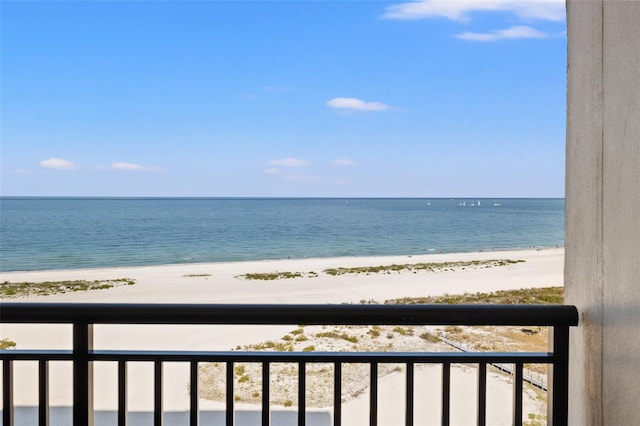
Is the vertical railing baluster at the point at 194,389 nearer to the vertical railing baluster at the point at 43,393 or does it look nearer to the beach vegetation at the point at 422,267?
the vertical railing baluster at the point at 43,393

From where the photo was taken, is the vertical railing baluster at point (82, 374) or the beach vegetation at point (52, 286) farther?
the beach vegetation at point (52, 286)

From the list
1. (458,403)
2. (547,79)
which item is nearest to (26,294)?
(458,403)

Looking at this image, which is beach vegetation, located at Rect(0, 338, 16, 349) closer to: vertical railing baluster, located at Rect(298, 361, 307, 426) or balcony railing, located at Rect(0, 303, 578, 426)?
balcony railing, located at Rect(0, 303, 578, 426)

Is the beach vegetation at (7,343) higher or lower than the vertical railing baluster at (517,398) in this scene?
lower

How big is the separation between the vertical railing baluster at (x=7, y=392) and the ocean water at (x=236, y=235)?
19411 millimetres

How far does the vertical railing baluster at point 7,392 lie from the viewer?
124 centimetres

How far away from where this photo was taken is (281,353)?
124 centimetres

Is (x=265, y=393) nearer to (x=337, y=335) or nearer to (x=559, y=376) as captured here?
(x=559, y=376)

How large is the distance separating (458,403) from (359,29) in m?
28.6

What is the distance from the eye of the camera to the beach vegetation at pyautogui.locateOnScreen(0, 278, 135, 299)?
14.0 meters

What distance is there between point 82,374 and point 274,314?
1.71 feet

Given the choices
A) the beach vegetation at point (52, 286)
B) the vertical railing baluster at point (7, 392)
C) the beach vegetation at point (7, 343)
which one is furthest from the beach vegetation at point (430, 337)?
the beach vegetation at point (52, 286)

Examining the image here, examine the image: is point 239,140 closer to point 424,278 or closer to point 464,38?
point 464,38

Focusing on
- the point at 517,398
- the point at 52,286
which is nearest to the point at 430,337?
the point at 517,398
